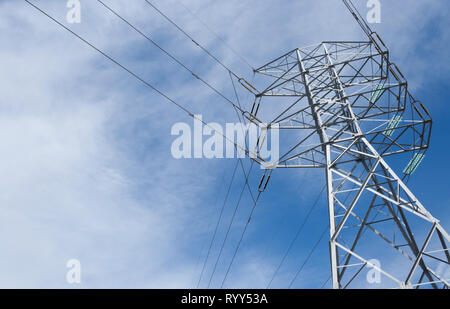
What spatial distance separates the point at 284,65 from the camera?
17.1 meters

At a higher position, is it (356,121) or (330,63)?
(330,63)

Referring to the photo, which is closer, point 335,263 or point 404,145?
point 335,263

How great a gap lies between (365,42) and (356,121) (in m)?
5.59

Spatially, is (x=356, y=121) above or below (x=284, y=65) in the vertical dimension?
below

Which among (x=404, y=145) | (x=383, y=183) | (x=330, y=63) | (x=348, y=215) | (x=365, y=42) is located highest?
(x=365, y=42)

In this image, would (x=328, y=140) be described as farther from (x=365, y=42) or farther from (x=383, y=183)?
(x=365, y=42)

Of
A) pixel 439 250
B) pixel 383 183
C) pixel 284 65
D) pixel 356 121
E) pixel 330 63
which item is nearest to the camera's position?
pixel 439 250
